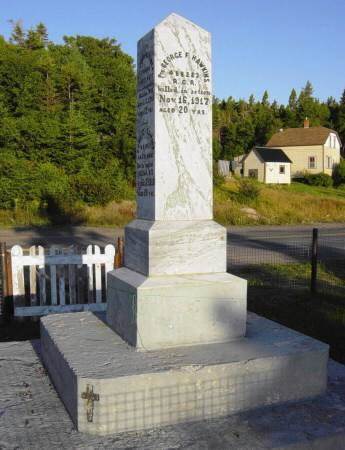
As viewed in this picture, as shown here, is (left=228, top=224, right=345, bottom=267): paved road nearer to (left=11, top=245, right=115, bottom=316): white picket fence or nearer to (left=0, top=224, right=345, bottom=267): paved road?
(left=0, top=224, right=345, bottom=267): paved road

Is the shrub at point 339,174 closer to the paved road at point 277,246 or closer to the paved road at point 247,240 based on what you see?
the paved road at point 247,240

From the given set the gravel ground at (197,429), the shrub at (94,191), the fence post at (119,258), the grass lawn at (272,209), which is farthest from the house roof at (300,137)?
the gravel ground at (197,429)

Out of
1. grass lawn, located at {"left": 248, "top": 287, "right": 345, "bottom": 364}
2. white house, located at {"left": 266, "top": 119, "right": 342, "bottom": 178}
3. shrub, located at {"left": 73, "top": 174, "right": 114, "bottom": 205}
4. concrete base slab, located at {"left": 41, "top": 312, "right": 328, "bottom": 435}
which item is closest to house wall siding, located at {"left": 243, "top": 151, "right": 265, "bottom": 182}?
white house, located at {"left": 266, "top": 119, "right": 342, "bottom": 178}

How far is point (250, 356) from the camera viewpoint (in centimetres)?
403

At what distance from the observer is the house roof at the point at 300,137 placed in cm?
5722

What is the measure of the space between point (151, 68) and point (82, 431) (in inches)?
119

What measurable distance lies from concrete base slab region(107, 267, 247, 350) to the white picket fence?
3383mm

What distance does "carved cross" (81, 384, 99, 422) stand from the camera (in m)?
3.60

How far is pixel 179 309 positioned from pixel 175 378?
0.67 m

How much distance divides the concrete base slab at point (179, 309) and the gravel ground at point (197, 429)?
733 millimetres

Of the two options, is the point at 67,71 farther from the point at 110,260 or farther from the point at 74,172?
the point at 110,260

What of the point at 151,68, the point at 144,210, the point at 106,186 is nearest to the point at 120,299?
the point at 144,210

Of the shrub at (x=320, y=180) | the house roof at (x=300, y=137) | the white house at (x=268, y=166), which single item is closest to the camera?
the shrub at (x=320, y=180)

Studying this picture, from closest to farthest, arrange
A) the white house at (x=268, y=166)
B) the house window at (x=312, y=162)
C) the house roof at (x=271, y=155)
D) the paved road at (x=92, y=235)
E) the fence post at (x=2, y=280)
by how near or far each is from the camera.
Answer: the fence post at (x=2, y=280)
the paved road at (x=92, y=235)
the white house at (x=268, y=166)
the house roof at (x=271, y=155)
the house window at (x=312, y=162)
